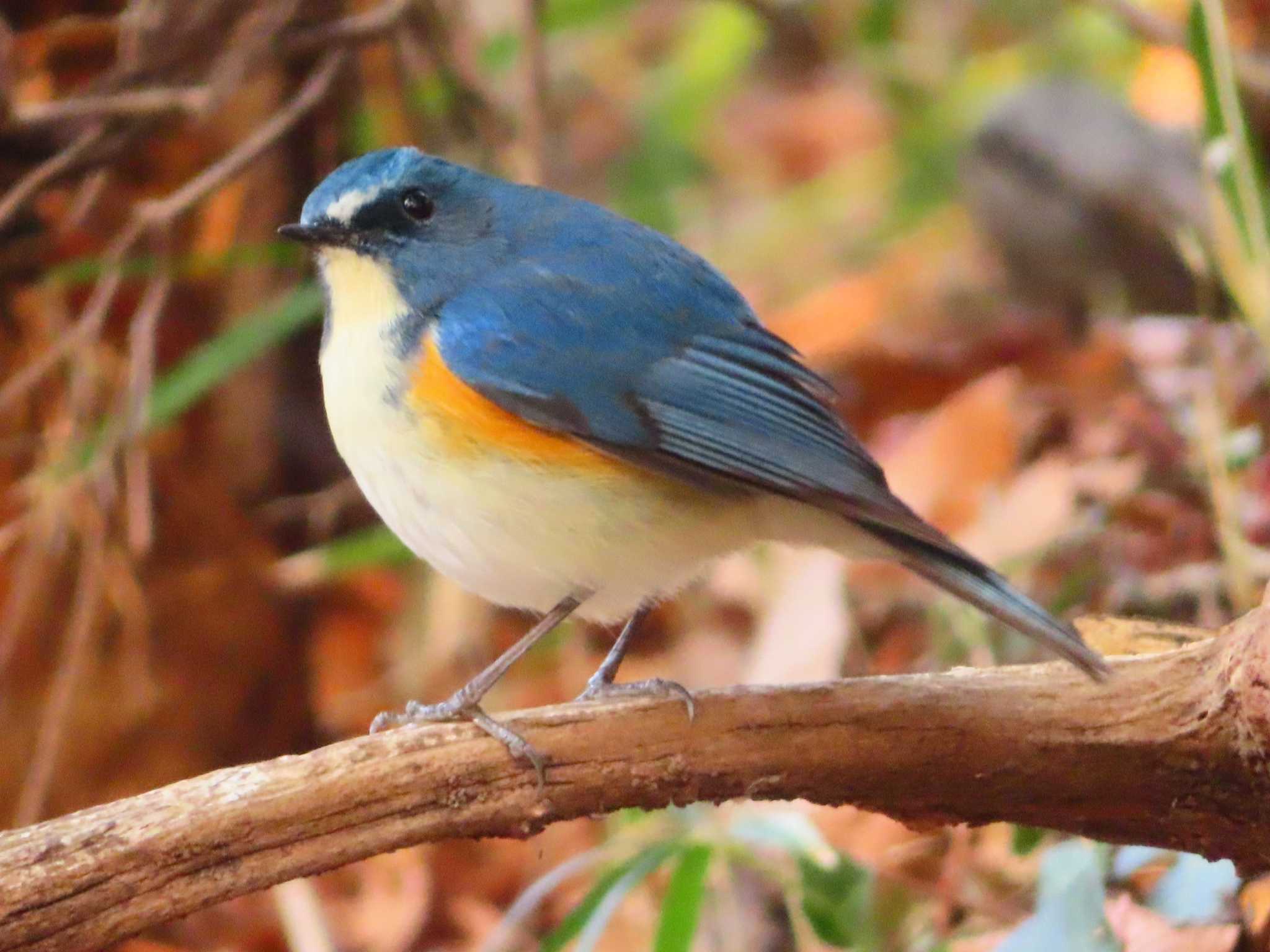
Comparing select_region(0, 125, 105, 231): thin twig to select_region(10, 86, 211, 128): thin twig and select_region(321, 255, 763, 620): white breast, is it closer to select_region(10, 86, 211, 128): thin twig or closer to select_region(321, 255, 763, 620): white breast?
select_region(10, 86, 211, 128): thin twig

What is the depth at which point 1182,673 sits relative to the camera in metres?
2.04

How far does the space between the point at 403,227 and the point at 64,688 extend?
1606mm

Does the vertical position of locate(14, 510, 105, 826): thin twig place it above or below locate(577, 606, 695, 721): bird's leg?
below

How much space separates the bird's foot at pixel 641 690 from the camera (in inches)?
82.9

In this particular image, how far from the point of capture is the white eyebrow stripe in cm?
247

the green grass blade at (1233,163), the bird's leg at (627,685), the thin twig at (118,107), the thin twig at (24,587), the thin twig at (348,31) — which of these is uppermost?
the thin twig at (348,31)

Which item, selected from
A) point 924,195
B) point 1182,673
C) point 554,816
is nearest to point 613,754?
point 554,816

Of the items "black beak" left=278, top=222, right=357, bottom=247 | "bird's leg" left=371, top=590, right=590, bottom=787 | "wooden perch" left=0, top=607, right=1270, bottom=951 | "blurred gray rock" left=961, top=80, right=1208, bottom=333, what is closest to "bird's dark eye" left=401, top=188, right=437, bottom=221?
"black beak" left=278, top=222, right=357, bottom=247

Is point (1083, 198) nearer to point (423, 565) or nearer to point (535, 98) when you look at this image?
point (535, 98)

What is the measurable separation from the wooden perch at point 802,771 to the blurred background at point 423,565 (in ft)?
0.83

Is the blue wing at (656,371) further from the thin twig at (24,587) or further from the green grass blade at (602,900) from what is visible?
the thin twig at (24,587)

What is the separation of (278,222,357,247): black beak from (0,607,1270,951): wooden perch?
88 centimetres

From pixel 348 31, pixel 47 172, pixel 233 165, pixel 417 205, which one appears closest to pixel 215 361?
pixel 233 165

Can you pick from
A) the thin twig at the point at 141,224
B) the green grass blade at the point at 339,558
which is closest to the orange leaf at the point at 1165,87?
the green grass blade at the point at 339,558
